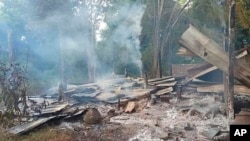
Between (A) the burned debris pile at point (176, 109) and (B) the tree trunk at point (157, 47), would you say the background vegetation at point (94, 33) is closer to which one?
(B) the tree trunk at point (157, 47)

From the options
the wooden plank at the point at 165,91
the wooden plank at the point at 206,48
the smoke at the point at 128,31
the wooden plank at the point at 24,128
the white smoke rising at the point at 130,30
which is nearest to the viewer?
the wooden plank at the point at 206,48

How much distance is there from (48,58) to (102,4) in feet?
23.4

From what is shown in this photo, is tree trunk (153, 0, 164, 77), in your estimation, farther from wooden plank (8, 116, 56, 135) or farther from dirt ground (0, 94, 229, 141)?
wooden plank (8, 116, 56, 135)

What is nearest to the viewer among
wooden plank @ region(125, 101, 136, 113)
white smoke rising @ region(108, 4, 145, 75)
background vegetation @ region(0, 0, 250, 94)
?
wooden plank @ region(125, 101, 136, 113)

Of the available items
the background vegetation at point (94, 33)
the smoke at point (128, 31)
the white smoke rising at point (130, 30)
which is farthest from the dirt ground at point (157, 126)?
the smoke at point (128, 31)

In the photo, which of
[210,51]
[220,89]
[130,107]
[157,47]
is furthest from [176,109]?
[157,47]

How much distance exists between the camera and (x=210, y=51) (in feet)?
20.4

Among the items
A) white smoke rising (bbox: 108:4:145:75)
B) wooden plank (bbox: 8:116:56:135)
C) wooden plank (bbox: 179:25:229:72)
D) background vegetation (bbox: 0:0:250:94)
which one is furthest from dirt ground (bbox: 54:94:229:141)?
white smoke rising (bbox: 108:4:145:75)

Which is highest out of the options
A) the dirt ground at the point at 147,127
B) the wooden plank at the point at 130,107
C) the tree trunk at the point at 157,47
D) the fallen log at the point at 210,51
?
the tree trunk at the point at 157,47

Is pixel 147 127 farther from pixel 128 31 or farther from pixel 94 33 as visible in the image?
A: pixel 128 31

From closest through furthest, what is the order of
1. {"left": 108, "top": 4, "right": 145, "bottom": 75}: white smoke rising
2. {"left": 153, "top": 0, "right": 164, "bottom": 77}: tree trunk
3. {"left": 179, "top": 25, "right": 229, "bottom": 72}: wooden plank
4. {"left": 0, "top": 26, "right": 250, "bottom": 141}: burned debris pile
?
{"left": 179, "top": 25, "right": 229, "bottom": 72}: wooden plank, {"left": 0, "top": 26, "right": 250, "bottom": 141}: burned debris pile, {"left": 153, "top": 0, "right": 164, "bottom": 77}: tree trunk, {"left": 108, "top": 4, "right": 145, "bottom": 75}: white smoke rising

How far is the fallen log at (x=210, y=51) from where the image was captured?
619 centimetres

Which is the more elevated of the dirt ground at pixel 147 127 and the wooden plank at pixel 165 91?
the wooden plank at pixel 165 91

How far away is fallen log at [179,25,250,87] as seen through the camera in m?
6.19
